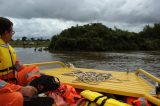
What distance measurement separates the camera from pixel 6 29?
4.08m

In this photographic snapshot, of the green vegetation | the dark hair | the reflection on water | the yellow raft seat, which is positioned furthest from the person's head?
the green vegetation

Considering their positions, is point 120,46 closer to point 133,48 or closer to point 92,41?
point 133,48

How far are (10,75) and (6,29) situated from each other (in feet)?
2.05

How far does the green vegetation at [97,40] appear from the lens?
113ft

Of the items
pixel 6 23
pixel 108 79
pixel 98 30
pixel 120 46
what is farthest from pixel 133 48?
pixel 6 23

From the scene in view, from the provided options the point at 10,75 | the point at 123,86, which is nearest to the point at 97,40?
the point at 123,86

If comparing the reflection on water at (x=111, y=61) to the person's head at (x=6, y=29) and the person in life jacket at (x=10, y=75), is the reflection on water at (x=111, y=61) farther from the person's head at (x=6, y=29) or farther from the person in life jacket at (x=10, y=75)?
the person's head at (x=6, y=29)

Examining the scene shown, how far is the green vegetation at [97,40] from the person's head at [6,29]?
29.9 meters

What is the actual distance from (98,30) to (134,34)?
524cm

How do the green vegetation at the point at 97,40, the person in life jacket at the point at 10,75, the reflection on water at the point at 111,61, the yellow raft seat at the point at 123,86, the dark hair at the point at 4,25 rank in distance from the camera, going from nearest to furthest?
1. the person in life jacket at the point at 10,75
2. the dark hair at the point at 4,25
3. the yellow raft seat at the point at 123,86
4. the reflection on water at the point at 111,61
5. the green vegetation at the point at 97,40

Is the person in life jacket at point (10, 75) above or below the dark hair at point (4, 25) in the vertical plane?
below

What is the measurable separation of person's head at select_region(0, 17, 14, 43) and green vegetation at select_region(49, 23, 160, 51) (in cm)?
2988

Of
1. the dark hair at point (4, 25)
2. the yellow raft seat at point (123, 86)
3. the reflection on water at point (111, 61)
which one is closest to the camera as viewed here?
the dark hair at point (4, 25)

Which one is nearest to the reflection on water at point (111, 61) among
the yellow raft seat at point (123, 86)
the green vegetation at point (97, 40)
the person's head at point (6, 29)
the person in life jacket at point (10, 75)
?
the green vegetation at point (97, 40)
